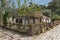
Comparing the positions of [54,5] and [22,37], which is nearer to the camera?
[22,37]

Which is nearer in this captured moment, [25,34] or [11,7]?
[25,34]

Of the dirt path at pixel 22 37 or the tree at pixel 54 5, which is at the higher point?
the dirt path at pixel 22 37

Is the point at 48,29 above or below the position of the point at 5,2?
below

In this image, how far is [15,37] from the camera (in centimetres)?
1853

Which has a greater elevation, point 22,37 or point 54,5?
point 22,37

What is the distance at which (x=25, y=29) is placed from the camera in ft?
67.8

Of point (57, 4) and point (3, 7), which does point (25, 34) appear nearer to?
point (3, 7)

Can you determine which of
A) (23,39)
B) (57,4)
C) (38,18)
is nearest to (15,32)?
(23,39)

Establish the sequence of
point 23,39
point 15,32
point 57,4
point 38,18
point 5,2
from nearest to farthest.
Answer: point 23,39, point 15,32, point 38,18, point 5,2, point 57,4

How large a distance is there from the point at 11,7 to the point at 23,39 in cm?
1818

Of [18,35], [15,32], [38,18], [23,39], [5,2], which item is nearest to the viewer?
[23,39]

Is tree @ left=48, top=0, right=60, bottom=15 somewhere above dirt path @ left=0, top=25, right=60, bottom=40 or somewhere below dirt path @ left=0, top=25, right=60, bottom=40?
below

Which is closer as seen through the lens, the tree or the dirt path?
the dirt path

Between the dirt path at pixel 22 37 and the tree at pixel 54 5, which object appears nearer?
the dirt path at pixel 22 37
